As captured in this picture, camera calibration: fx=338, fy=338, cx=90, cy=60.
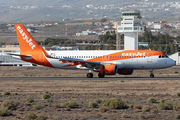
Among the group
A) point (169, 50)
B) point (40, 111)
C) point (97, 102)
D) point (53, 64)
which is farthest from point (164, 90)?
point (169, 50)

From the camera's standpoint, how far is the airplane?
47062 mm

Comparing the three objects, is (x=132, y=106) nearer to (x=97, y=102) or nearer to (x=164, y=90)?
(x=97, y=102)

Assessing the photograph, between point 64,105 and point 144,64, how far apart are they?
25.9m

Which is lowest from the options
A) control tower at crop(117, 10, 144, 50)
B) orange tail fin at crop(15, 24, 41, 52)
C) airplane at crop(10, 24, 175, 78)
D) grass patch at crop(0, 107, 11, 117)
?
grass patch at crop(0, 107, 11, 117)

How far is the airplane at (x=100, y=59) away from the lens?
47.1 meters

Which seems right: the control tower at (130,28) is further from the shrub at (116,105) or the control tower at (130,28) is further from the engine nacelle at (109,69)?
the shrub at (116,105)

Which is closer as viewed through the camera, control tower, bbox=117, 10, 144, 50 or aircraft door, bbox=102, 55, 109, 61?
aircraft door, bbox=102, 55, 109, 61

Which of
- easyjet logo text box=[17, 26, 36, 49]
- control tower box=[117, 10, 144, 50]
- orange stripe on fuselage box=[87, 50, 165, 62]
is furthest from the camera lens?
control tower box=[117, 10, 144, 50]

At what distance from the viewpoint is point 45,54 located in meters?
49.9

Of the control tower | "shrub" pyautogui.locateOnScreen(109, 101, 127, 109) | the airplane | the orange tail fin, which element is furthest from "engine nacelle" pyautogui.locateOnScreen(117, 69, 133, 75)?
the control tower

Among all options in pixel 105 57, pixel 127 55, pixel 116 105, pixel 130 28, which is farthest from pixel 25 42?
pixel 130 28

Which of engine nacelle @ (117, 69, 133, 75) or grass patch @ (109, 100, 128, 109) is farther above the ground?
engine nacelle @ (117, 69, 133, 75)

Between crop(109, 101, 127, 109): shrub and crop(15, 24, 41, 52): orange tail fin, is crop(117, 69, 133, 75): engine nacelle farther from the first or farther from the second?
crop(109, 101, 127, 109): shrub

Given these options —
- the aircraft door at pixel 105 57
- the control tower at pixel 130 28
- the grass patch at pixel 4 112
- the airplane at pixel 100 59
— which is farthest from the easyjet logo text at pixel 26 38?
the control tower at pixel 130 28
